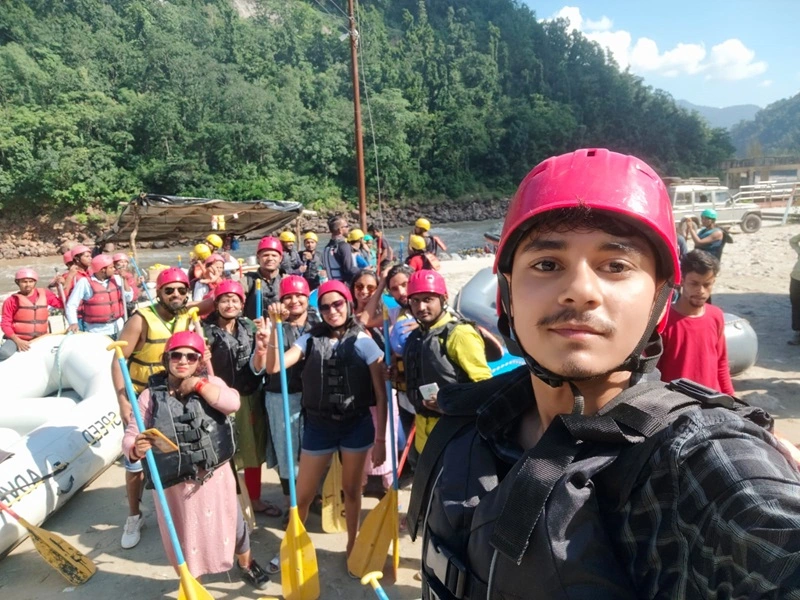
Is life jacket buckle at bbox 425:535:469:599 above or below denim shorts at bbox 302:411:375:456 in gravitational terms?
above

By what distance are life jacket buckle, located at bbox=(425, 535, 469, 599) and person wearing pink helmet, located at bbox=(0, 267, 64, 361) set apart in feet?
23.6

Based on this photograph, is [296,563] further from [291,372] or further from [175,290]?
[175,290]

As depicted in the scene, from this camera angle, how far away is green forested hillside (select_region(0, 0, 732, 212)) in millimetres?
42812

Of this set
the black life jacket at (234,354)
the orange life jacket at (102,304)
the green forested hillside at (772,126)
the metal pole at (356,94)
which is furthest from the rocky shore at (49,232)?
the green forested hillside at (772,126)

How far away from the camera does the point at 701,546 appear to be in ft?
2.28

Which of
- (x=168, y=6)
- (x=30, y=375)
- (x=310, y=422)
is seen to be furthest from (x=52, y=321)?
(x=168, y=6)

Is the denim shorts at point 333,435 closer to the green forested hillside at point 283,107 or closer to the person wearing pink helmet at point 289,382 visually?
the person wearing pink helmet at point 289,382

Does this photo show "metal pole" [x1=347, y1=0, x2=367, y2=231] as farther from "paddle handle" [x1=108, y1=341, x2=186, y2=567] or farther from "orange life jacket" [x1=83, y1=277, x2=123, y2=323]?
"paddle handle" [x1=108, y1=341, x2=186, y2=567]

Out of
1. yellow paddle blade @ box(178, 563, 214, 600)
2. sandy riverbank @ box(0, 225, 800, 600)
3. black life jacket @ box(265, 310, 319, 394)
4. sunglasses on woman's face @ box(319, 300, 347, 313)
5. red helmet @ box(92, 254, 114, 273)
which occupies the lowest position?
sandy riverbank @ box(0, 225, 800, 600)

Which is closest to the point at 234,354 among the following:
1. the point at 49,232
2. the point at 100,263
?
the point at 100,263

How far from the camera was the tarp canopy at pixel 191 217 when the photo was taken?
11134mm

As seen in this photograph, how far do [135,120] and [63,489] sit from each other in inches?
1917

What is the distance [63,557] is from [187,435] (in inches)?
60.9

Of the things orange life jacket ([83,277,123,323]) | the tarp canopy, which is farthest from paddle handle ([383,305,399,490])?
the tarp canopy
